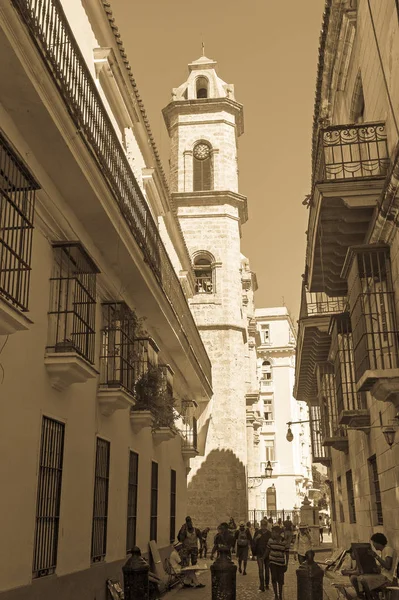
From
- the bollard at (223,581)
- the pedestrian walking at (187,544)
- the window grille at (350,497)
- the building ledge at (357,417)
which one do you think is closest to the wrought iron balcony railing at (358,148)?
the building ledge at (357,417)

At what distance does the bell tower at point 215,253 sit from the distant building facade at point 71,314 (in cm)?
1372

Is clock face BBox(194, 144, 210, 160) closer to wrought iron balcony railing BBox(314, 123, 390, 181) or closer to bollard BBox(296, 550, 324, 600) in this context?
wrought iron balcony railing BBox(314, 123, 390, 181)

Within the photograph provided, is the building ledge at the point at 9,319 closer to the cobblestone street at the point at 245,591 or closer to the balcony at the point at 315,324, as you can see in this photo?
the cobblestone street at the point at 245,591

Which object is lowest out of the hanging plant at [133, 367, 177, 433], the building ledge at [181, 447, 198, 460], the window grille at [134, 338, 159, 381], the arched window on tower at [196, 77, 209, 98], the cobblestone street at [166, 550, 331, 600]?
the cobblestone street at [166, 550, 331, 600]

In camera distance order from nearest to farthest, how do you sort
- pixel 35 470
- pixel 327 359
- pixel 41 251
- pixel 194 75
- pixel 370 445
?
pixel 35 470 → pixel 41 251 → pixel 370 445 → pixel 327 359 → pixel 194 75

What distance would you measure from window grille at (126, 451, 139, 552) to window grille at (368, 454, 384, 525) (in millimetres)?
4491

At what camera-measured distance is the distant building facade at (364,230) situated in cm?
916

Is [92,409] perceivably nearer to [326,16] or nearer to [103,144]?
[103,144]

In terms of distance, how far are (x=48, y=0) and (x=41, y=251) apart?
3007 millimetres

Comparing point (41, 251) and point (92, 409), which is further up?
point (41, 251)

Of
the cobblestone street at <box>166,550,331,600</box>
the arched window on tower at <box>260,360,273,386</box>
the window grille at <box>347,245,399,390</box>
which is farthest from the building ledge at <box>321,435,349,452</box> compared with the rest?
the arched window on tower at <box>260,360,273,386</box>

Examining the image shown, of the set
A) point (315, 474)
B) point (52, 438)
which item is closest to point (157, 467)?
point (52, 438)

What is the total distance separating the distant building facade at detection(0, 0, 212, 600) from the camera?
7141 millimetres

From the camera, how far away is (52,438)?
8648mm
